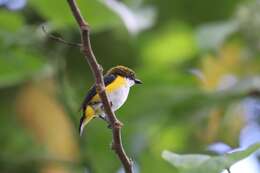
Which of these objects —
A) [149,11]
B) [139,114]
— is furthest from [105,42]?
[139,114]

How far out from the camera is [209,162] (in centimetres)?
104

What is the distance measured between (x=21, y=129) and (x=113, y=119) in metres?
1.47

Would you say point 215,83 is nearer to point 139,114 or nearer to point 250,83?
point 250,83

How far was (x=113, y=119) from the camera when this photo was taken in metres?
0.91

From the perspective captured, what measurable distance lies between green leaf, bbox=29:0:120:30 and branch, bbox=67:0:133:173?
947 mm

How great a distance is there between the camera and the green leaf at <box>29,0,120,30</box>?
1854 millimetres

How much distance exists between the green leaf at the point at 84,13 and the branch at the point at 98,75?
0.95m

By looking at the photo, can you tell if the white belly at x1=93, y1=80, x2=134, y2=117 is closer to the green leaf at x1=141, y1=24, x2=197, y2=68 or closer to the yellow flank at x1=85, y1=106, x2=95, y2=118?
the yellow flank at x1=85, y1=106, x2=95, y2=118

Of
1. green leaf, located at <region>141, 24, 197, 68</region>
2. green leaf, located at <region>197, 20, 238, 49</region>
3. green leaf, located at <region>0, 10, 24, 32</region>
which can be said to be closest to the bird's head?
green leaf, located at <region>197, 20, 238, 49</region>

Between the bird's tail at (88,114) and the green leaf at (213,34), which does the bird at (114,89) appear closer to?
the bird's tail at (88,114)

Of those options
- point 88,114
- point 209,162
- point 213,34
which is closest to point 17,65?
point 213,34

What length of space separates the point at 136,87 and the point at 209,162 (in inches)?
42.2

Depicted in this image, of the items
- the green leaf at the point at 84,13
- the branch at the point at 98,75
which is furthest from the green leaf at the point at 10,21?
the branch at the point at 98,75

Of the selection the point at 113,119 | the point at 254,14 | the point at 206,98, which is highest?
the point at 254,14
